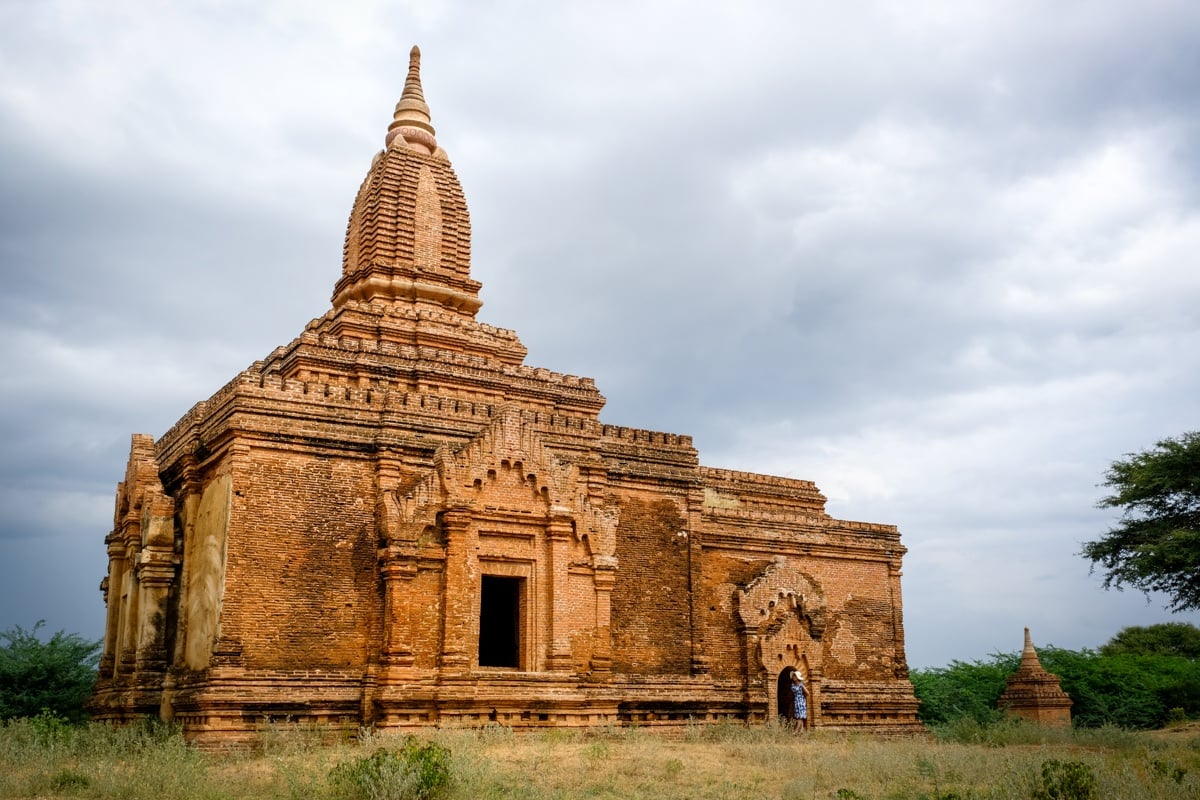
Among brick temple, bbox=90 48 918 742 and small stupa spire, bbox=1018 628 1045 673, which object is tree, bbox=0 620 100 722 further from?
small stupa spire, bbox=1018 628 1045 673

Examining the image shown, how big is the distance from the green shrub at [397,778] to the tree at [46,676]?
49.0 feet

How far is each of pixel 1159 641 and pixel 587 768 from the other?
35.1m

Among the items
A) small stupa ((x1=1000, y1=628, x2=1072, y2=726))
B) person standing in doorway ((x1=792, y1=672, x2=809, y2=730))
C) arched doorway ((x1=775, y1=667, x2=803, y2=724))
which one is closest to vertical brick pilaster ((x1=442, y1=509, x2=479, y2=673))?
person standing in doorway ((x1=792, y1=672, x2=809, y2=730))

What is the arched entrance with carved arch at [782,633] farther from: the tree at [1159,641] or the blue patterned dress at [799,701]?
the tree at [1159,641]

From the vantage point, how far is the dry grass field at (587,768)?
1288 centimetres

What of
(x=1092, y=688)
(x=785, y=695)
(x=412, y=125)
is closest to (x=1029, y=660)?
(x=1092, y=688)

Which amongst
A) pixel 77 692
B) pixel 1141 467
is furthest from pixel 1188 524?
pixel 77 692

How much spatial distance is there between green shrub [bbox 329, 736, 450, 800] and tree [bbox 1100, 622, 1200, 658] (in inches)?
1406

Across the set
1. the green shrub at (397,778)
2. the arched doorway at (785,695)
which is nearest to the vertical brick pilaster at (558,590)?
the arched doorway at (785,695)

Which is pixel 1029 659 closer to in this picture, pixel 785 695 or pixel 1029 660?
pixel 1029 660

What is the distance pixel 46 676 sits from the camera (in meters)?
25.9

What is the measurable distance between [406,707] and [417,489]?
3.46m

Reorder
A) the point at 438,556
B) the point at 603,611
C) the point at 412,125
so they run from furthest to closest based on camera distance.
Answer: the point at 412,125 < the point at 603,611 < the point at 438,556

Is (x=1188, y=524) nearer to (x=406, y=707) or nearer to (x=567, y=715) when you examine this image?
(x=567, y=715)
